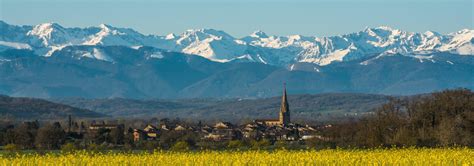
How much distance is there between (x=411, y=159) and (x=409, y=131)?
32460 mm

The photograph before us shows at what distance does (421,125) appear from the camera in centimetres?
8406

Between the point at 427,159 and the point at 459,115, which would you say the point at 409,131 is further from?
the point at 427,159

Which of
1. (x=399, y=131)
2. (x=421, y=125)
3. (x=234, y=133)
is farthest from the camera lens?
(x=234, y=133)

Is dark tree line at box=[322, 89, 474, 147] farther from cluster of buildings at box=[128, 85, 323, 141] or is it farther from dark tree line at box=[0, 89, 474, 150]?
cluster of buildings at box=[128, 85, 323, 141]

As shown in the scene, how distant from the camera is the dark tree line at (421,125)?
7588cm

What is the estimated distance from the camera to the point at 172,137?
350 ft

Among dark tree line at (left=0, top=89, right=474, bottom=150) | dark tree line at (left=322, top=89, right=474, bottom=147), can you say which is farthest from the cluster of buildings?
dark tree line at (left=322, top=89, right=474, bottom=147)

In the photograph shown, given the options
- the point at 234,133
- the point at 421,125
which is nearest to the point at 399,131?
the point at 421,125

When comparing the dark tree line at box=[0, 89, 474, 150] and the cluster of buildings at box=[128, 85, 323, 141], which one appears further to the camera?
the cluster of buildings at box=[128, 85, 323, 141]

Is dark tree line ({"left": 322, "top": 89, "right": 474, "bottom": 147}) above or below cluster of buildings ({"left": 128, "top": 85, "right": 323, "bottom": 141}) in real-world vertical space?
above

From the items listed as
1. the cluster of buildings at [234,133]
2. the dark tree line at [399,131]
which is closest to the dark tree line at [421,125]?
the dark tree line at [399,131]

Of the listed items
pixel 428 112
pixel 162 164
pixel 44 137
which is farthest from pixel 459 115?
pixel 162 164

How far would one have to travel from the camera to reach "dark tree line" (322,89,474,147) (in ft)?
249

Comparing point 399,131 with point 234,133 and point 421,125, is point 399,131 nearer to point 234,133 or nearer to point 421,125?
point 421,125
